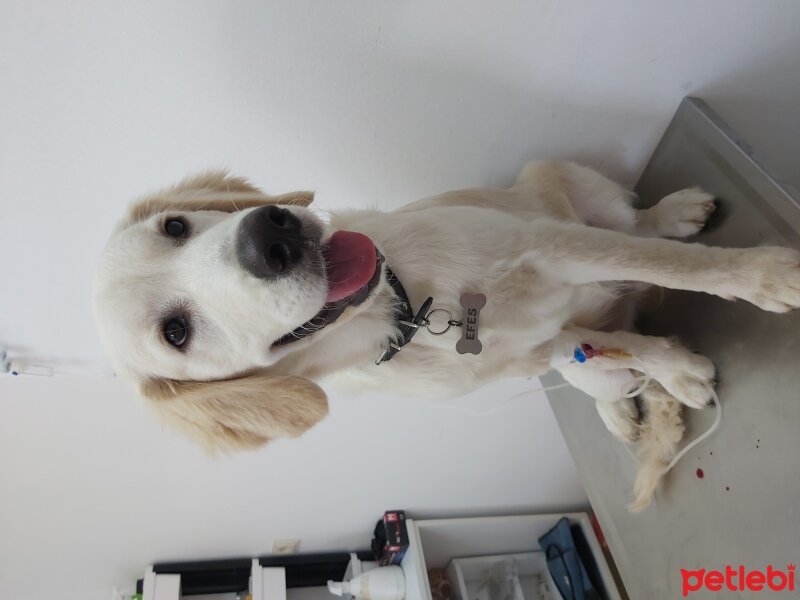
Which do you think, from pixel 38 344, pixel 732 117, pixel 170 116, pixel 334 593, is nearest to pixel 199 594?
pixel 334 593

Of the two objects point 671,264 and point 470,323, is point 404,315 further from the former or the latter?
point 671,264

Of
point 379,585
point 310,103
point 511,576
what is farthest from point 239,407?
point 511,576

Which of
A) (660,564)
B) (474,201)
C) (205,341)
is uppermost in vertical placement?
(474,201)

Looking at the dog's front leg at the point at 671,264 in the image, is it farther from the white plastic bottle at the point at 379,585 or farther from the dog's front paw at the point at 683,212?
the white plastic bottle at the point at 379,585

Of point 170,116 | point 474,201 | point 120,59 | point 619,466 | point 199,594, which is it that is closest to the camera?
point 120,59

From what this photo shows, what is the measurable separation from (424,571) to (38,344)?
202 cm

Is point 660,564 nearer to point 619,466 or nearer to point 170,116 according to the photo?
point 619,466

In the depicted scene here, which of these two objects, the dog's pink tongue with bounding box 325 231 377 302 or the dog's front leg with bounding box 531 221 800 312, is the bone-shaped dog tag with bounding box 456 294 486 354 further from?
the dog's pink tongue with bounding box 325 231 377 302

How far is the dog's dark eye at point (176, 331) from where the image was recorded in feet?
4.06

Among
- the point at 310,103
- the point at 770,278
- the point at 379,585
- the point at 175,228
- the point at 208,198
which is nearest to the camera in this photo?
the point at 770,278

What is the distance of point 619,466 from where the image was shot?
6.17 feet

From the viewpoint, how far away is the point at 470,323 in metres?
1.38

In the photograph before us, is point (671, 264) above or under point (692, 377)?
above

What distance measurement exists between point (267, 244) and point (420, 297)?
0.46 m
